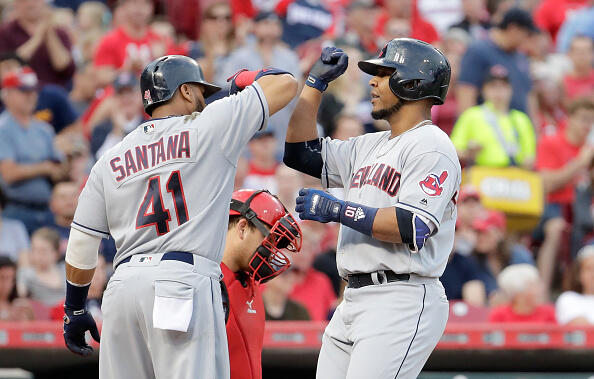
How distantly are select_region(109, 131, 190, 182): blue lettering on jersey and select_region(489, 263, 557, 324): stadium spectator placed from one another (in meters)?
3.70

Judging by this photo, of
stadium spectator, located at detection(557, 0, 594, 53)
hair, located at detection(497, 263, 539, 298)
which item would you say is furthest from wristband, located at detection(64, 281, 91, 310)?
stadium spectator, located at detection(557, 0, 594, 53)

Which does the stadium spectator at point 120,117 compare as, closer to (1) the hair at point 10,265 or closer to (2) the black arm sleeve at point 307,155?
A: (1) the hair at point 10,265

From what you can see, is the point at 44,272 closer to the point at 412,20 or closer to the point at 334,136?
the point at 334,136

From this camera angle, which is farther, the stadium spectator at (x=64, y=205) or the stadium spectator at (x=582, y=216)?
the stadium spectator at (x=582, y=216)

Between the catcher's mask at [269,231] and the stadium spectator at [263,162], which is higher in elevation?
the catcher's mask at [269,231]

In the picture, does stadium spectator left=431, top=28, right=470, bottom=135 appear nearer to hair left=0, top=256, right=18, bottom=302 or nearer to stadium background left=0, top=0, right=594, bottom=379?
stadium background left=0, top=0, right=594, bottom=379

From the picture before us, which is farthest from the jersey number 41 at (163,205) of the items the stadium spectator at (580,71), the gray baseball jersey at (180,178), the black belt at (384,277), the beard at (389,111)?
the stadium spectator at (580,71)

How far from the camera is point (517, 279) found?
24.9ft

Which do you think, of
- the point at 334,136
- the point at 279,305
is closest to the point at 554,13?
the point at 334,136

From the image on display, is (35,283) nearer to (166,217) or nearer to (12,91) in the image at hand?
(12,91)

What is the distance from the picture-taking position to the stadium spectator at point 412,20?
11.7 metres

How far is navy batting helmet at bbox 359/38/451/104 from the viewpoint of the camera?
182 inches

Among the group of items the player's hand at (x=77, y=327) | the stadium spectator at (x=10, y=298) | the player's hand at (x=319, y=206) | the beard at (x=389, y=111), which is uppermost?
the beard at (x=389, y=111)

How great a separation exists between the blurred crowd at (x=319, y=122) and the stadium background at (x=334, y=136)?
0.02m
